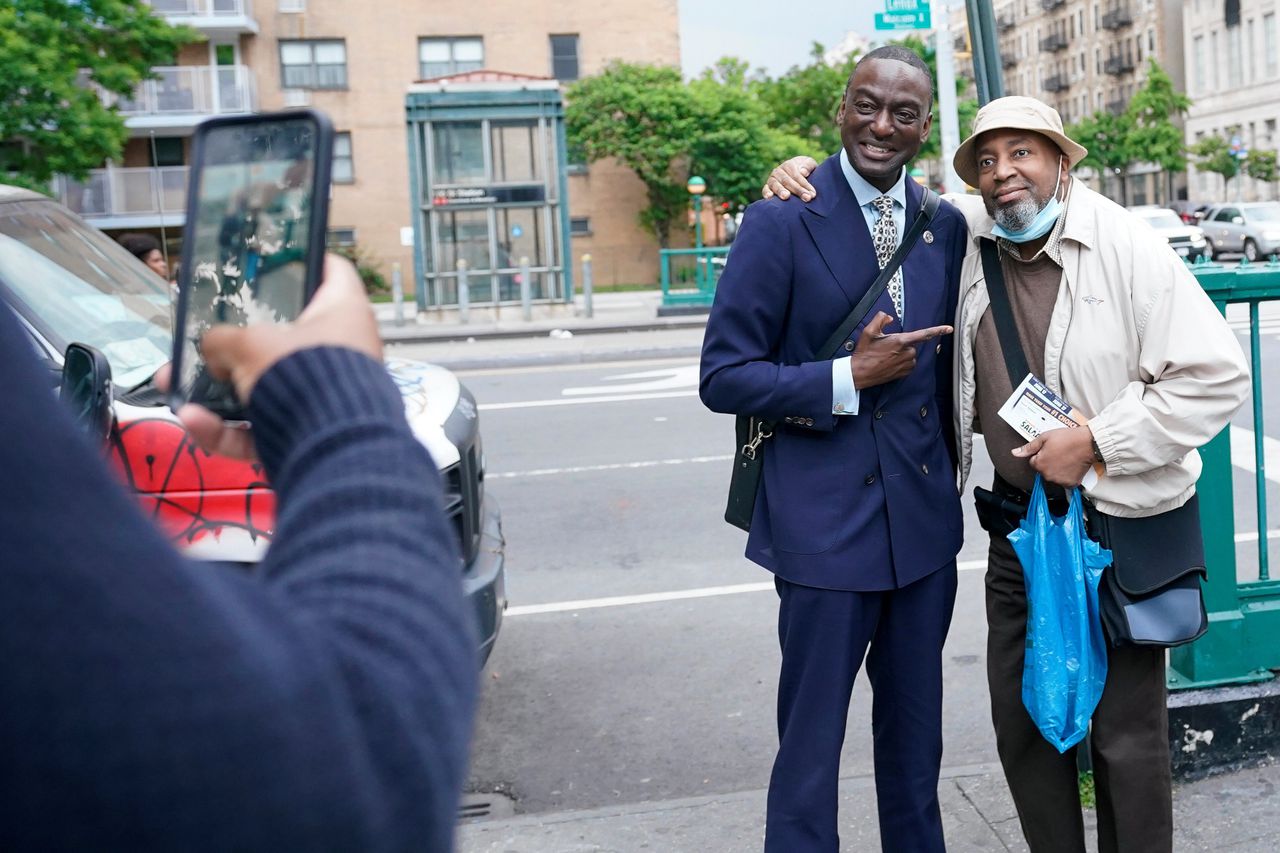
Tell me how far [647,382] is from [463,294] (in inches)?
415

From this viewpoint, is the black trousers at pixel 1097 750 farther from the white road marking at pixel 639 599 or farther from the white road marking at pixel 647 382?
the white road marking at pixel 647 382

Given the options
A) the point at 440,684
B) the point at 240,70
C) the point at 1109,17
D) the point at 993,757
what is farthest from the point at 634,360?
the point at 1109,17

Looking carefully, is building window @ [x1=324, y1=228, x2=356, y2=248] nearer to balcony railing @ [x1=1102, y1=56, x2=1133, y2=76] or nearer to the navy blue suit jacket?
the navy blue suit jacket

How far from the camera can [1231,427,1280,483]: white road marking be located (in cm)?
891

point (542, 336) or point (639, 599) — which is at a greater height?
point (542, 336)

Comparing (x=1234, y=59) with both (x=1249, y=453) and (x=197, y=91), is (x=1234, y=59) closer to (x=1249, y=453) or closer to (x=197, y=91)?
(x=197, y=91)

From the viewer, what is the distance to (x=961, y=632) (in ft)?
20.4

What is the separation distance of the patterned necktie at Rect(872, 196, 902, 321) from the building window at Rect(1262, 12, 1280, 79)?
6816 centimetres

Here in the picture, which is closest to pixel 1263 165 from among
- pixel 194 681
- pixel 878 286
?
pixel 878 286

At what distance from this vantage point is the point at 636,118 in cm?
4041

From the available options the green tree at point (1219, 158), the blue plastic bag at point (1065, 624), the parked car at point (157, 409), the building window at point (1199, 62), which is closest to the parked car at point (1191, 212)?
the green tree at point (1219, 158)

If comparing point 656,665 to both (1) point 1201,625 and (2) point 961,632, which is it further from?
(1) point 1201,625

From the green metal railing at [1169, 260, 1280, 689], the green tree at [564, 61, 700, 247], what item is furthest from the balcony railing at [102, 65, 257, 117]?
the green metal railing at [1169, 260, 1280, 689]

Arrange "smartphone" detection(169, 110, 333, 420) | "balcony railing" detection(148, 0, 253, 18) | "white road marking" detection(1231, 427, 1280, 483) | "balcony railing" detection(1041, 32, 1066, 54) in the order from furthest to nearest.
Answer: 1. "balcony railing" detection(1041, 32, 1066, 54)
2. "balcony railing" detection(148, 0, 253, 18)
3. "white road marking" detection(1231, 427, 1280, 483)
4. "smartphone" detection(169, 110, 333, 420)
